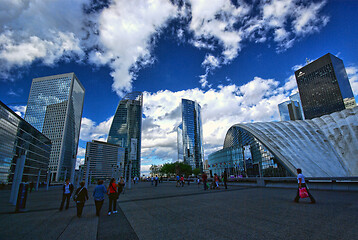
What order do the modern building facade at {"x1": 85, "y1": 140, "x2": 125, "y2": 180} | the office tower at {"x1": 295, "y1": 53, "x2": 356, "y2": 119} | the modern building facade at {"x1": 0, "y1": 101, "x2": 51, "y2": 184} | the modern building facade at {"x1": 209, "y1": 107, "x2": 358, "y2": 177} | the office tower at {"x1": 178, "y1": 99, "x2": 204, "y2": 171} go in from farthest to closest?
the office tower at {"x1": 178, "y1": 99, "x2": 204, "y2": 171}
the modern building facade at {"x1": 85, "y1": 140, "x2": 125, "y2": 180}
the office tower at {"x1": 295, "y1": 53, "x2": 356, "y2": 119}
the modern building facade at {"x1": 0, "y1": 101, "x2": 51, "y2": 184}
the modern building facade at {"x1": 209, "y1": 107, "x2": 358, "y2": 177}

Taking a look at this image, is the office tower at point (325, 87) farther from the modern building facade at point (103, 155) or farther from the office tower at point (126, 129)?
the modern building facade at point (103, 155)

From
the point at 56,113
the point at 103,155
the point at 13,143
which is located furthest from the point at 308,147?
the point at 103,155

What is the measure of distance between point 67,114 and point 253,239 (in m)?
153

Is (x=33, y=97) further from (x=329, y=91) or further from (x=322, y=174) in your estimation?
(x=329, y=91)

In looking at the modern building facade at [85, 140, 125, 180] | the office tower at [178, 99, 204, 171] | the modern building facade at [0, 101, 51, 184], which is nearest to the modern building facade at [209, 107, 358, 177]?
the modern building facade at [0, 101, 51, 184]

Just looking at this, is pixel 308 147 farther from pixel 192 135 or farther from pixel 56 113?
pixel 56 113

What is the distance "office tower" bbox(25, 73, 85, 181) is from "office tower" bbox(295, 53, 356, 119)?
18795cm

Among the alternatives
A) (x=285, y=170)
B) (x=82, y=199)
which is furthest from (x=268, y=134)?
(x=82, y=199)

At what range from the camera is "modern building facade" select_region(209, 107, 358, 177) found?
70.3ft

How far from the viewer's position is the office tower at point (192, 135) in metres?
167

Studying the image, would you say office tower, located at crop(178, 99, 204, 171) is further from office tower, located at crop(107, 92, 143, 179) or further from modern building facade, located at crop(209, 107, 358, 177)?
modern building facade, located at crop(209, 107, 358, 177)

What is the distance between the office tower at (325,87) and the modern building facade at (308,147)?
132 meters

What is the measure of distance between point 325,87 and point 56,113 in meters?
204

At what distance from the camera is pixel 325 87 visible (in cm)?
13425
